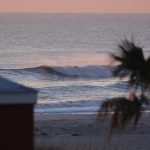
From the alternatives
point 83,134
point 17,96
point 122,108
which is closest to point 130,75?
point 122,108

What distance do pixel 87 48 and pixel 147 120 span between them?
63.4 metres

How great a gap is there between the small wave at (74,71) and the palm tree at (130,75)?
40974mm

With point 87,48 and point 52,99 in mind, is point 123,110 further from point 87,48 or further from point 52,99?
point 87,48

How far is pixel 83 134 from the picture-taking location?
73.4 ft

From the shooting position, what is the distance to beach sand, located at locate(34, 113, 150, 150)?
17.7 m

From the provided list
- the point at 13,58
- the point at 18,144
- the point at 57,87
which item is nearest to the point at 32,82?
the point at 57,87

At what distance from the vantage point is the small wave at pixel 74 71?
5366 cm

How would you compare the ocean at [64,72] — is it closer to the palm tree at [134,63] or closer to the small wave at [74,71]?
the small wave at [74,71]

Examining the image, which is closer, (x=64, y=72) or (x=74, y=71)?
(x=64, y=72)

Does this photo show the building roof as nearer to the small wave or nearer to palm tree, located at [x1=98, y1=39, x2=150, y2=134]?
palm tree, located at [x1=98, y1=39, x2=150, y2=134]

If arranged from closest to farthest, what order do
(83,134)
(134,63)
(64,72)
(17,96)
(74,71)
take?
(134,63)
(17,96)
(83,134)
(64,72)
(74,71)

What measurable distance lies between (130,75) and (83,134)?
1273cm

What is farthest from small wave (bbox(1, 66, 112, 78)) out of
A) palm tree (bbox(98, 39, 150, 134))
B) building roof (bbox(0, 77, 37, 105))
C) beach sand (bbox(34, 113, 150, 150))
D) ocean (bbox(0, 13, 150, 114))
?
palm tree (bbox(98, 39, 150, 134))

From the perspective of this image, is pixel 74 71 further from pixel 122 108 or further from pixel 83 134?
pixel 122 108
